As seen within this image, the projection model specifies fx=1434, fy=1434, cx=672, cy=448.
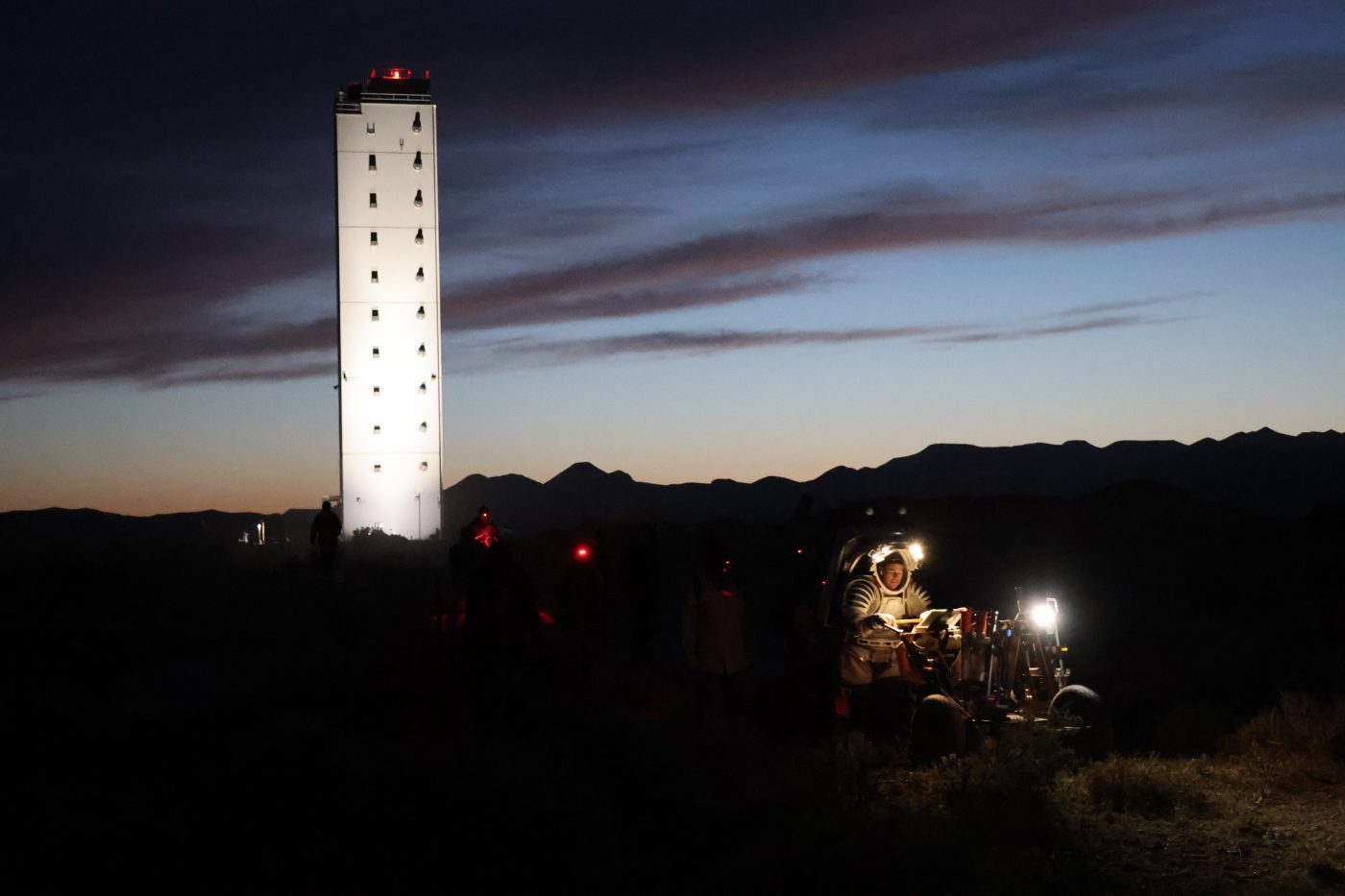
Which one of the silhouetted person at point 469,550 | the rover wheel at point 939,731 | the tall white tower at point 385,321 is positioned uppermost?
the tall white tower at point 385,321

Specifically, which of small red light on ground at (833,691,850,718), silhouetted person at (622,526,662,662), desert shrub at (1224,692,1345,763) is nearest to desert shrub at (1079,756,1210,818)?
desert shrub at (1224,692,1345,763)

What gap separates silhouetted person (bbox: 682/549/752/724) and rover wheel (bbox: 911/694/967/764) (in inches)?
79.2

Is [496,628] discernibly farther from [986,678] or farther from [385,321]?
[385,321]

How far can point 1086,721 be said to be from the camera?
11.9 meters

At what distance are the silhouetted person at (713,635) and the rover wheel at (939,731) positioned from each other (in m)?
2.01

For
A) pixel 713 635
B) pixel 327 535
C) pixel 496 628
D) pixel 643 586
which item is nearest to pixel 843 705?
pixel 713 635

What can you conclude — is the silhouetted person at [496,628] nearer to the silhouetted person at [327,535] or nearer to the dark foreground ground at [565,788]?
the dark foreground ground at [565,788]

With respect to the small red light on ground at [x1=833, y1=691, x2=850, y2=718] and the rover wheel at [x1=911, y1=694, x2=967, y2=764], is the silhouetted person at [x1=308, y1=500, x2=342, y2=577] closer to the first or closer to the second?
the small red light on ground at [x1=833, y1=691, x2=850, y2=718]

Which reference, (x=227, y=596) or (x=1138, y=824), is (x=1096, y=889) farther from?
(x=227, y=596)

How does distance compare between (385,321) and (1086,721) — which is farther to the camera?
(385,321)

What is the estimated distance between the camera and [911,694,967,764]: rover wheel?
38.3 feet

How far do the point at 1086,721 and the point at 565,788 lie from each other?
4.93 metres

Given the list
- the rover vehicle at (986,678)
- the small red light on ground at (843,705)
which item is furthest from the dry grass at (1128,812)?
the small red light on ground at (843,705)

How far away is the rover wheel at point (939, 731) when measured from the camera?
1167cm
